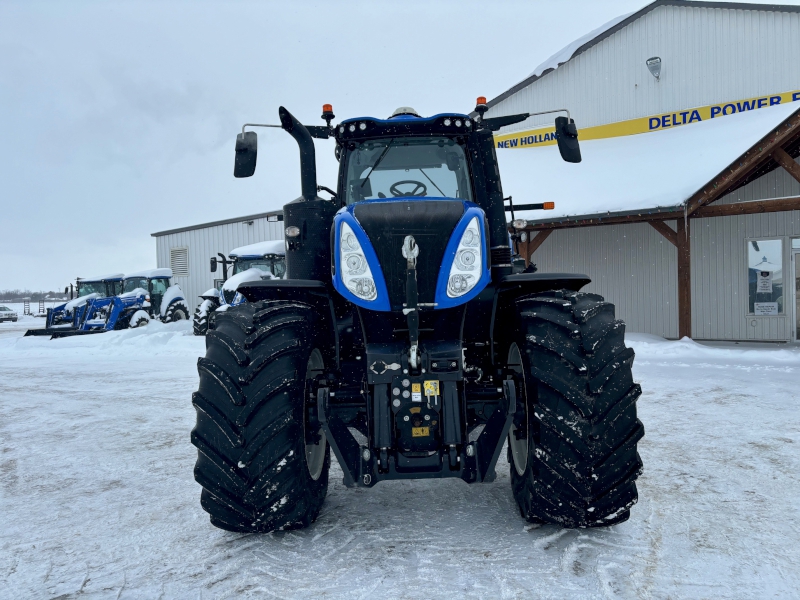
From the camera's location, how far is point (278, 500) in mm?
3025

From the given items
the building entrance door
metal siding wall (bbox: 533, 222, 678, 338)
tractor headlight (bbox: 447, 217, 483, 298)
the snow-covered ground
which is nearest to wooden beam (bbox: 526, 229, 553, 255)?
metal siding wall (bbox: 533, 222, 678, 338)

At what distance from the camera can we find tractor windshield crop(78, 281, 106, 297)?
2344 centimetres

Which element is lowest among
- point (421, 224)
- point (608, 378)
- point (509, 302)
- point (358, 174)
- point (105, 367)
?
point (105, 367)

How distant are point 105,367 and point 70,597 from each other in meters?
10.2

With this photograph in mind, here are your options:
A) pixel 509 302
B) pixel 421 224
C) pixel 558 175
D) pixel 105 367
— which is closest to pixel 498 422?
pixel 509 302

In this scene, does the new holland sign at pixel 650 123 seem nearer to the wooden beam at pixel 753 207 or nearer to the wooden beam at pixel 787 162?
the wooden beam at pixel 787 162

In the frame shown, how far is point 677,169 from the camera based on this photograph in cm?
1366

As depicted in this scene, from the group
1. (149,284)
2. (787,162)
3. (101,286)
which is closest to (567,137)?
(787,162)

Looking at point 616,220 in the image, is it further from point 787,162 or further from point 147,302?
point 147,302

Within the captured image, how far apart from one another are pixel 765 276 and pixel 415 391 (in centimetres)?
1365

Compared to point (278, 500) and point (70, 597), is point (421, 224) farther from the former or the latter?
point (70, 597)

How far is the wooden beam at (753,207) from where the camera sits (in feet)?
37.5

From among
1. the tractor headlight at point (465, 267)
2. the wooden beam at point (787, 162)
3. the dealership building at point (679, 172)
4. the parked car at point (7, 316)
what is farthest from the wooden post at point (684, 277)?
the parked car at point (7, 316)

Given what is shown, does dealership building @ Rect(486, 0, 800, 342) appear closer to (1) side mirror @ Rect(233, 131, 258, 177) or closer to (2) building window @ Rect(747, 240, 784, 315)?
(2) building window @ Rect(747, 240, 784, 315)
